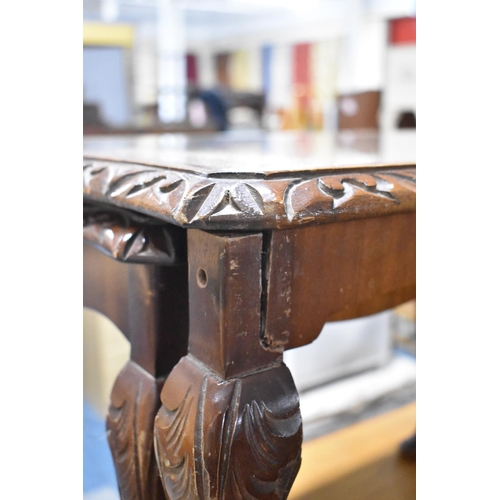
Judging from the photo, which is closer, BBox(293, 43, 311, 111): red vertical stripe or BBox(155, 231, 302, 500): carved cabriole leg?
BBox(155, 231, 302, 500): carved cabriole leg

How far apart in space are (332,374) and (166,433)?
0.80m

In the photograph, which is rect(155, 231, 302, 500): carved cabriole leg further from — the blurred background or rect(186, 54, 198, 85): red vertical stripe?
rect(186, 54, 198, 85): red vertical stripe

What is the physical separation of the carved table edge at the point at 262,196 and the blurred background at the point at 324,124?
18 cm

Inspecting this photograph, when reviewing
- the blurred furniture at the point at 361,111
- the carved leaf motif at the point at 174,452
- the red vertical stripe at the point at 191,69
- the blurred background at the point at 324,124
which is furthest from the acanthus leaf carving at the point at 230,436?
the red vertical stripe at the point at 191,69

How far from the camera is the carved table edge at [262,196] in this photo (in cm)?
28

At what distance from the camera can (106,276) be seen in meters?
0.46

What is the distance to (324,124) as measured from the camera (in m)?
5.73

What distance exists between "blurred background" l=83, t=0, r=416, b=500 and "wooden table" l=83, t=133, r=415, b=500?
0.20 m

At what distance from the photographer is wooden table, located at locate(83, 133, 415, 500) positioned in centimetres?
30

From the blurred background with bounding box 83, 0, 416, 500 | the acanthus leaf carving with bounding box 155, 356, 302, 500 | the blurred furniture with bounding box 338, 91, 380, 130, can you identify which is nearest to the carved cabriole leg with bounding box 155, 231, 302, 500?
the acanthus leaf carving with bounding box 155, 356, 302, 500

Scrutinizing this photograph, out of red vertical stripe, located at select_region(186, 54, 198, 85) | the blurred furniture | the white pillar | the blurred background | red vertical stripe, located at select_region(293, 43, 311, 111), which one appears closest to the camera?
the blurred background

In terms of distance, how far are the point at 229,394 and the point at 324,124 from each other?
5621 millimetres
